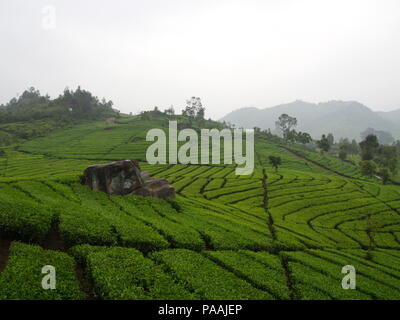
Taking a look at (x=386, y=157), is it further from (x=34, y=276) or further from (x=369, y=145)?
(x=34, y=276)

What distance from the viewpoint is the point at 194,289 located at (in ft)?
39.8

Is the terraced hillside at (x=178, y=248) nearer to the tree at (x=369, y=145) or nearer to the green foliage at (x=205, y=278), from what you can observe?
the green foliage at (x=205, y=278)

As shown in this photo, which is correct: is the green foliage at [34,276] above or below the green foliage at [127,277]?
above

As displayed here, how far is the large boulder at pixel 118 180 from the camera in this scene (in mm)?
25422

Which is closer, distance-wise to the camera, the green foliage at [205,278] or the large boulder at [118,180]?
the green foliage at [205,278]

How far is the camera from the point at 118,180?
26.1 meters

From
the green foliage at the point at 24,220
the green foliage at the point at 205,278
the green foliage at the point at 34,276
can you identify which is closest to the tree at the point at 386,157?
the green foliage at the point at 205,278

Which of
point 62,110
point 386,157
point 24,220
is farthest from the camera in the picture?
point 62,110

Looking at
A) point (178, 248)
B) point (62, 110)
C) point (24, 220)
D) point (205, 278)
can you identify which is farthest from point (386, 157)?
point (62, 110)

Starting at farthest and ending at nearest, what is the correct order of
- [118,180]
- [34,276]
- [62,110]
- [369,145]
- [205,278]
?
1. [62,110]
2. [369,145]
3. [118,180]
4. [205,278]
5. [34,276]

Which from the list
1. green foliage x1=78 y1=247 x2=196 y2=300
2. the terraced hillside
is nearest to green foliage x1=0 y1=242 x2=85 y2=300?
the terraced hillside
